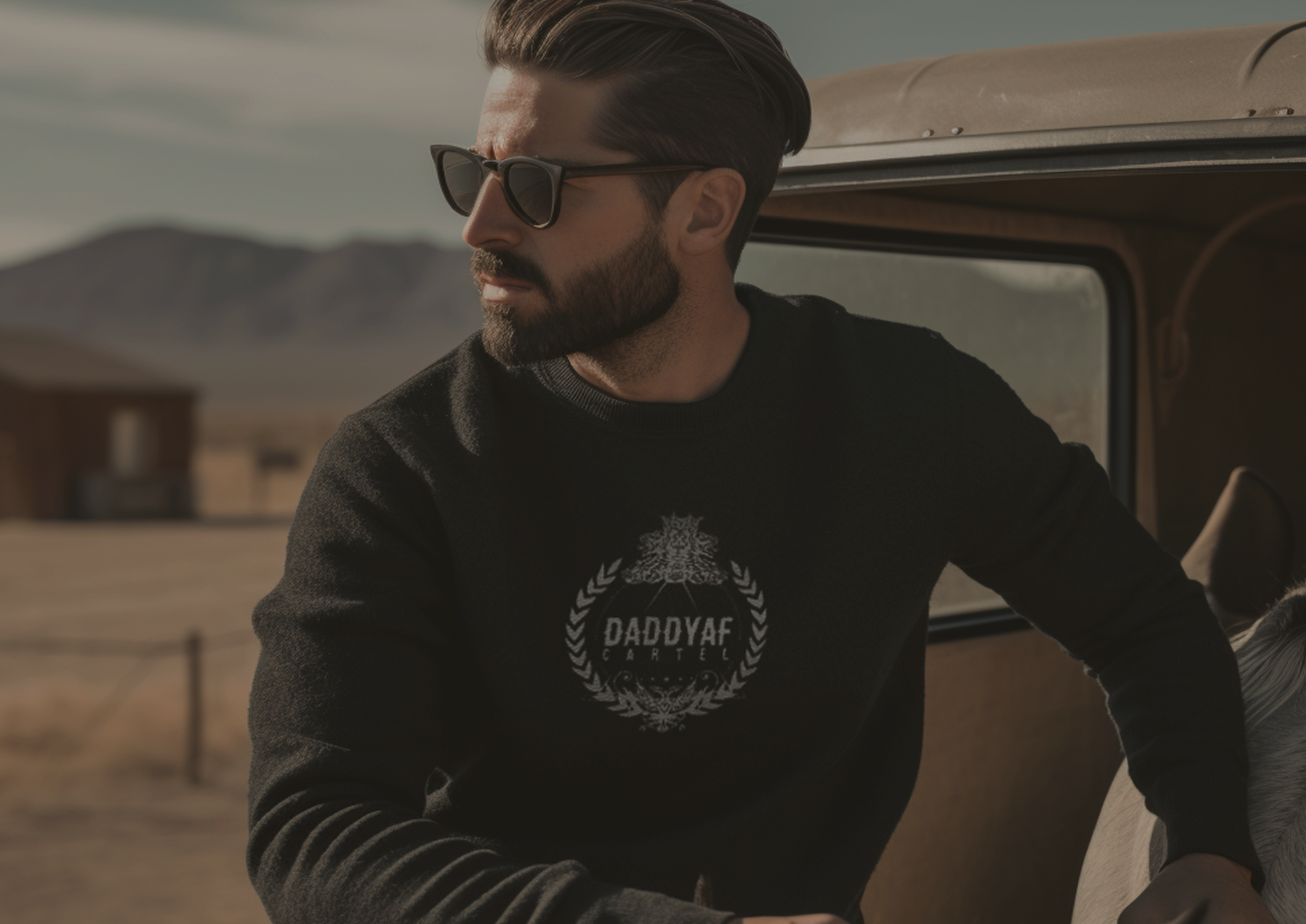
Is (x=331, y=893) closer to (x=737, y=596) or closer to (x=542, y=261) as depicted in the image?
(x=737, y=596)

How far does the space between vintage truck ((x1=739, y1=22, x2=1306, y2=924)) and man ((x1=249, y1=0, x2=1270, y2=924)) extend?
45 centimetres

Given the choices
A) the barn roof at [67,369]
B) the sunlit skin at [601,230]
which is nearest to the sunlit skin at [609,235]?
the sunlit skin at [601,230]

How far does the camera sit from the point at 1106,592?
182 centimetres

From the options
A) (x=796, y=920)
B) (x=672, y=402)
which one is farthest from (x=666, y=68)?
(x=796, y=920)

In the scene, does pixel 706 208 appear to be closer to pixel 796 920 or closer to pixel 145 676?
pixel 796 920

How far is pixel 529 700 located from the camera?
164 centimetres

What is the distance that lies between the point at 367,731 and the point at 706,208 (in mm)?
837

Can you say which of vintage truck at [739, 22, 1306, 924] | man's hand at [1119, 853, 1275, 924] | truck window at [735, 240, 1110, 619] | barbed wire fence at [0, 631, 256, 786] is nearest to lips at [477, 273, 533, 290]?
vintage truck at [739, 22, 1306, 924]

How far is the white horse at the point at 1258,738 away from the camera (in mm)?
1718

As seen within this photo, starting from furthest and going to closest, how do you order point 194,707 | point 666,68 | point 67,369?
point 67,369 < point 194,707 < point 666,68

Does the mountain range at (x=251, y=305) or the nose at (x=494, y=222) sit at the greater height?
the mountain range at (x=251, y=305)

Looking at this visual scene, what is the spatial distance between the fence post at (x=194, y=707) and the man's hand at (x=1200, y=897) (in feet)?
23.3

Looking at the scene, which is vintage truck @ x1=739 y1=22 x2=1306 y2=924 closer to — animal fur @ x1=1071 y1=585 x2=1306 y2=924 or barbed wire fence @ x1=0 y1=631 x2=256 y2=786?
animal fur @ x1=1071 y1=585 x2=1306 y2=924

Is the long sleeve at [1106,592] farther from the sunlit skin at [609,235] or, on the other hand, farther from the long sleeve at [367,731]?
the long sleeve at [367,731]
